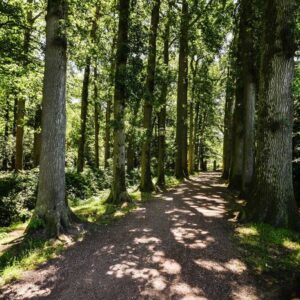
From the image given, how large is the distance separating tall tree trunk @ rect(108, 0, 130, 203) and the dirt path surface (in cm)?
304

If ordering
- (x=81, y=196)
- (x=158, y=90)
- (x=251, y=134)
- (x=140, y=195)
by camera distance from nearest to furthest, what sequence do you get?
(x=251, y=134) → (x=140, y=195) → (x=81, y=196) → (x=158, y=90)

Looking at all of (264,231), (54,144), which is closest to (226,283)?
(264,231)

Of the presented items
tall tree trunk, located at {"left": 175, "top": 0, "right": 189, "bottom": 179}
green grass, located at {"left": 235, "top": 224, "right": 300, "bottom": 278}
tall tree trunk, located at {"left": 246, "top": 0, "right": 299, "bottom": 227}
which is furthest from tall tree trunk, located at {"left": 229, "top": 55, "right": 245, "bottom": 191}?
green grass, located at {"left": 235, "top": 224, "right": 300, "bottom": 278}

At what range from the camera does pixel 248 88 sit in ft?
44.3

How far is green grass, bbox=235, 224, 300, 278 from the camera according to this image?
5859 millimetres

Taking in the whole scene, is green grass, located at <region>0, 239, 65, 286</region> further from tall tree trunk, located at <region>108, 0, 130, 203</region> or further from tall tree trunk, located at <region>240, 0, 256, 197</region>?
tall tree trunk, located at <region>240, 0, 256, 197</region>

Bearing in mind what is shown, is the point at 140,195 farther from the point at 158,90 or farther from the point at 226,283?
the point at 226,283

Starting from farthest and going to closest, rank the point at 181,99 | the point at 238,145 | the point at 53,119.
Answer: the point at 181,99 → the point at 238,145 → the point at 53,119

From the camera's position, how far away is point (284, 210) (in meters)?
8.20

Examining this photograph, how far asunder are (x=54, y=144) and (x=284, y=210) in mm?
6257

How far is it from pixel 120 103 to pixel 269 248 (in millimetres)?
7428

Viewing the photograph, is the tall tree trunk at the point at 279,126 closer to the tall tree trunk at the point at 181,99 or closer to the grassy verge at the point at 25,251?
the grassy verge at the point at 25,251

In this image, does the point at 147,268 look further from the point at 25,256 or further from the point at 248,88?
the point at 248,88

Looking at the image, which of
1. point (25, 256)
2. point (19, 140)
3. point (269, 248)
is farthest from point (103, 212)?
point (19, 140)
